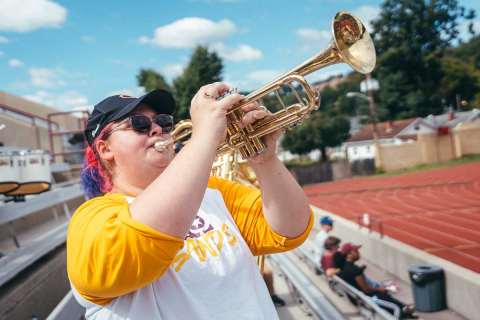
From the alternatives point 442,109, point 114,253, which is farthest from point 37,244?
point 442,109

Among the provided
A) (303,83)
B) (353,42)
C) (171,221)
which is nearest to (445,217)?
(353,42)

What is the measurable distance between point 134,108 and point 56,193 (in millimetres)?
4473

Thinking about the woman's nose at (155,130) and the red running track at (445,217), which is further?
the red running track at (445,217)

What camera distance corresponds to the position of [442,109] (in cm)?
3900

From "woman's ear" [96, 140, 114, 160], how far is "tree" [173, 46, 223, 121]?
32.6 meters

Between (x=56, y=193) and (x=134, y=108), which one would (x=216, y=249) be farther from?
(x=56, y=193)

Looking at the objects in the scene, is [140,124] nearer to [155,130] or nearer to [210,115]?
[155,130]

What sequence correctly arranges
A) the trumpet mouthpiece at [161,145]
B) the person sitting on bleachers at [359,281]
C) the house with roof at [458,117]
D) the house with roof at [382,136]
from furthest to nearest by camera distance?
the house with roof at [382,136], the house with roof at [458,117], the person sitting on bleachers at [359,281], the trumpet mouthpiece at [161,145]

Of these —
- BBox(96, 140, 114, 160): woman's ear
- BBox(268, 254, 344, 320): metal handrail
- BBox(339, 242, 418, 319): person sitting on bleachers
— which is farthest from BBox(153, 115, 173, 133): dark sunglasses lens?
BBox(339, 242, 418, 319): person sitting on bleachers

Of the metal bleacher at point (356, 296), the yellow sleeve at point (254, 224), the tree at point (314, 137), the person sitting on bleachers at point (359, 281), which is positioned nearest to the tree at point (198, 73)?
the tree at point (314, 137)

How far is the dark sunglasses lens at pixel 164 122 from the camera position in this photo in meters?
1.59

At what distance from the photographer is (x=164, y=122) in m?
1.62

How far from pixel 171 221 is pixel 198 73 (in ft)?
118

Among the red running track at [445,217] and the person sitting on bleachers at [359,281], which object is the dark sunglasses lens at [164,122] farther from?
the person sitting on bleachers at [359,281]
